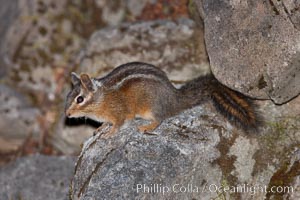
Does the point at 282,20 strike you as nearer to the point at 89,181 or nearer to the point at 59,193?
the point at 89,181

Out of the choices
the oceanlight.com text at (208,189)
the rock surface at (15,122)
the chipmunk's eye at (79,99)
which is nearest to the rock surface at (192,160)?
the oceanlight.com text at (208,189)

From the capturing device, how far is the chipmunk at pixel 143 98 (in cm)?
671

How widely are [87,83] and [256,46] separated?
73.3 inches

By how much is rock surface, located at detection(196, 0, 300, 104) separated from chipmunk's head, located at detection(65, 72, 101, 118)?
4.43ft

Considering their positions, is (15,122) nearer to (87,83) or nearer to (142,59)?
(142,59)

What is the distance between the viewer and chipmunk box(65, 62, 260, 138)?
22.0 feet

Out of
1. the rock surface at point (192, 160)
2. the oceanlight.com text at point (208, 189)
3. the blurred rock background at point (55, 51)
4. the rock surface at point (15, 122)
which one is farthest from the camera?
the rock surface at point (15, 122)


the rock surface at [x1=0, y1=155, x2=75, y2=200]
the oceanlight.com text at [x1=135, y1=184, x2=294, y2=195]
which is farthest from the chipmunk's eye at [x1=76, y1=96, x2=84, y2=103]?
the rock surface at [x1=0, y1=155, x2=75, y2=200]

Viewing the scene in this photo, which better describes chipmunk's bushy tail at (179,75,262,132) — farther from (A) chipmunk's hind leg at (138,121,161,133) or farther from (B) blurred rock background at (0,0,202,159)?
(B) blurred rock background at (0,0,202,159)

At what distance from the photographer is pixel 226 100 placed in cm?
670

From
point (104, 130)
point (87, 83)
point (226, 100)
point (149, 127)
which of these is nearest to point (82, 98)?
point (87, 83)

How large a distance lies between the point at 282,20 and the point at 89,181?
2.53m

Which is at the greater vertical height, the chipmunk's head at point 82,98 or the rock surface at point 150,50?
the rock surface at point 150,50

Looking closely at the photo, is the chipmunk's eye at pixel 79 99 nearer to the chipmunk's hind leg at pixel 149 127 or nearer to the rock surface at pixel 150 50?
the chipmunk's hind leg at pixel 149 127
